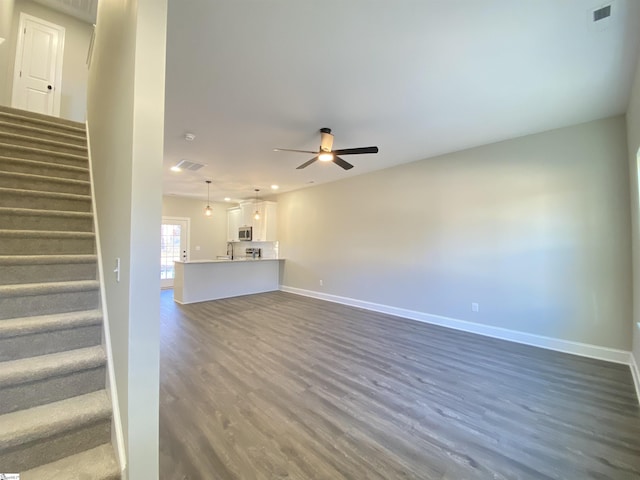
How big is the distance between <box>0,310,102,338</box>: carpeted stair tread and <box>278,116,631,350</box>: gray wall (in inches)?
180

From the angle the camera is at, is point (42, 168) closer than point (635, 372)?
Yes

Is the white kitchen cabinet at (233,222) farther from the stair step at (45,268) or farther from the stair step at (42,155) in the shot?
the stair step at (45,268)

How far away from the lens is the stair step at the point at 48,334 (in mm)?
1462

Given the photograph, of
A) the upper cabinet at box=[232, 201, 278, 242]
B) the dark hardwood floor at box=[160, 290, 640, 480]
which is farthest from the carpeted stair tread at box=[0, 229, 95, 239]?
the upper cabinet at box=[232, 201, 278, 242]

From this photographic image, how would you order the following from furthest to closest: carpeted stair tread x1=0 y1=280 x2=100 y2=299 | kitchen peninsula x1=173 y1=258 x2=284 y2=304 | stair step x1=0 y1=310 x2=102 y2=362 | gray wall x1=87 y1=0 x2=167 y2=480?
1. kitchen peninsula x1=173 y1=258 x2=284 y2=304
2. carpeted stair tread x1=0 y1=280 x2=100 y2=299
3. stair step x1=0 y1=310 x2=102 y2=362
4. gray wall x1=87 y1=0 x2=167 y2=480

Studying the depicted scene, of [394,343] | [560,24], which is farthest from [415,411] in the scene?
[560,24]

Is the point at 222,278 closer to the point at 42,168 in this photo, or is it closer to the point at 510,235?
the point at 42,168

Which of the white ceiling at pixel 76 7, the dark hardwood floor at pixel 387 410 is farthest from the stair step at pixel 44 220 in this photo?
the white ceiling at pixel 76 7

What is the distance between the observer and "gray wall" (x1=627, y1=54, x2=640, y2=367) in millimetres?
2449

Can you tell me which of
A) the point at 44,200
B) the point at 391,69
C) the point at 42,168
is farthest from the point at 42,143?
the point at 391,69

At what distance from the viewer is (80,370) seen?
149cm

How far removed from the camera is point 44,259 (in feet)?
6.00

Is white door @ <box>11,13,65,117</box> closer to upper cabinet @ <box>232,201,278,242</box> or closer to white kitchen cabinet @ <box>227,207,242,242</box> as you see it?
upper cabinet @ <box>232,201,278,242</box>

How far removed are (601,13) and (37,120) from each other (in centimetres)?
544
